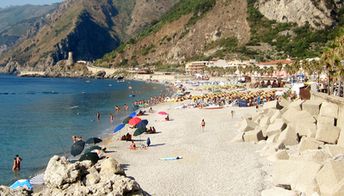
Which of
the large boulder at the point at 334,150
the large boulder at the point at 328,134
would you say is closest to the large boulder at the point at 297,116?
the large boulder at the point at 328,134

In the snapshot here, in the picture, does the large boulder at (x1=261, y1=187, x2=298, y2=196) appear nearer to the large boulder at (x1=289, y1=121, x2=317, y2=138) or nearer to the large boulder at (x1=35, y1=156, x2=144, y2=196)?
the large boulder at (x1=35, y1=156, x2=144, y2=196)

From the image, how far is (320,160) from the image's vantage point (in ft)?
71.7

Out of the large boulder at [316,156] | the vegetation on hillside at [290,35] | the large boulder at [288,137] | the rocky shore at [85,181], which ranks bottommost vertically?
the large boulder at [288,137]

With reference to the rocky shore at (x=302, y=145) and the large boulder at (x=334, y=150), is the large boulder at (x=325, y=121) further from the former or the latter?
the large boulder at (x=334, y=150)

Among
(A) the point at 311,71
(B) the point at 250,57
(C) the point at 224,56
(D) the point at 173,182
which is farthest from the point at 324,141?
(C) the point at 224,56

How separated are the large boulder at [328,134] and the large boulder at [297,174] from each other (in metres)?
6.19

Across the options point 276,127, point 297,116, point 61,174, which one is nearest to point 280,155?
point 276,127

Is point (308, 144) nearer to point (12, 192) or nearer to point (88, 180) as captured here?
point (88, 180)

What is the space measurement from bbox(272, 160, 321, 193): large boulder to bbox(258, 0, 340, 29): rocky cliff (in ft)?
540

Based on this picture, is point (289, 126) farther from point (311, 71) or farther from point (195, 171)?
point (311, 71)

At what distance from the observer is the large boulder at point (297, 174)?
19.2m

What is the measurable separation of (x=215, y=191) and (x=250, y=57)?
148m

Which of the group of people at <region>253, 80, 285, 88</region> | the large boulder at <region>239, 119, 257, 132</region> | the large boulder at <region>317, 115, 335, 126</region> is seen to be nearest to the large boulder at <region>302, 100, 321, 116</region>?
the large boulder at <region>317, 115, 335, 126</region>

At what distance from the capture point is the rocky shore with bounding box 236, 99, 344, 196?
60.2 feet
